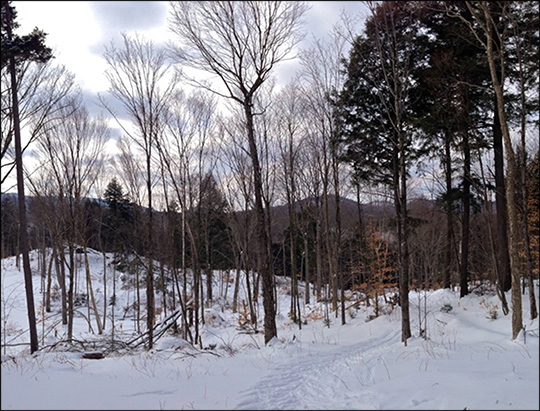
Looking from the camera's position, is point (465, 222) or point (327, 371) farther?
point (465, 222)

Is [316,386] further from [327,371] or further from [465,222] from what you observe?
[465,222]

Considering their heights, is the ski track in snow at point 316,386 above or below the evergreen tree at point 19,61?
below

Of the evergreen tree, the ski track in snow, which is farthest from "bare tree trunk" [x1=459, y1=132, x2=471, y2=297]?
the evergreen tree

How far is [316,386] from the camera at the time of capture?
564 centimetres

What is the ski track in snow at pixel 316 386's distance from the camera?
4.55 metres

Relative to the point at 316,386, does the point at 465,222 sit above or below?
above

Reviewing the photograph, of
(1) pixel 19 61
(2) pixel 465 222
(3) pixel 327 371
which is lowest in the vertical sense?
(3) pixel 327 371


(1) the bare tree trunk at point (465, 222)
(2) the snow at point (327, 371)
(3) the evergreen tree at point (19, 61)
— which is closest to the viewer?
(2) the snow at point (327, 371)

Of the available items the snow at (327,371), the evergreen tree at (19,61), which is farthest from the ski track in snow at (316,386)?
the evergreen tree at (19,61)

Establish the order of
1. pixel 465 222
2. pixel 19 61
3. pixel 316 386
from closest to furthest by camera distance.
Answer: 1. pixel 316 386
2. pixel 19 61
3. pixel 465 222

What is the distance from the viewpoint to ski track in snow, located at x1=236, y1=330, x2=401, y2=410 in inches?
179

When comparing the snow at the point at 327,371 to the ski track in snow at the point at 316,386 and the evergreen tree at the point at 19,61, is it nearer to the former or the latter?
the ski track in snow at the point at 316,386

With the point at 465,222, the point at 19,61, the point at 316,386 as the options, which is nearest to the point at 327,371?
the point at 316,386

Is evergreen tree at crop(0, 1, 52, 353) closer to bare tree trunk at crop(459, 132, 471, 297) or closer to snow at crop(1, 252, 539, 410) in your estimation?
snow at crop(1, 252, 539, 410)
